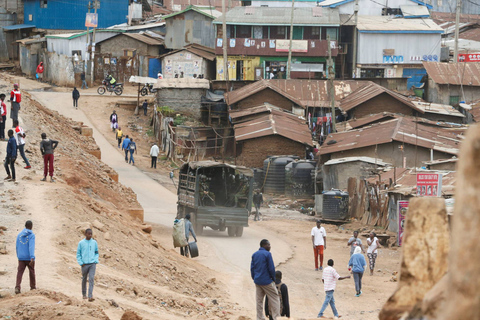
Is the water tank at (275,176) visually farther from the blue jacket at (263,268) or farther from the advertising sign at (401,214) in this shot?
the blue jacket at (263,268)

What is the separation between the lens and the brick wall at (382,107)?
149 feet

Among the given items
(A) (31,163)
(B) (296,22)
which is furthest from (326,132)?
(A) (31,163)

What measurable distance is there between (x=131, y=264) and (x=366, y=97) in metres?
32.0

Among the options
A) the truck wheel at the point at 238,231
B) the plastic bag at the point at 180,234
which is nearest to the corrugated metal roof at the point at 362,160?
the truck wheel at the point at 238,231

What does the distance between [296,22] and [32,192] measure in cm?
3907

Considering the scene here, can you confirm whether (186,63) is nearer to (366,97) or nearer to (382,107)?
(366,97)

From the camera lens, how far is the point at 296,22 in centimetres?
5503

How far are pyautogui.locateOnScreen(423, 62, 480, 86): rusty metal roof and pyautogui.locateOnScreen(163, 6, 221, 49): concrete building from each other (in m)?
18.2

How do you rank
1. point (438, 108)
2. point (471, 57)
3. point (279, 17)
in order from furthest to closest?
point (279, 17), point (471, 57), point (438, 108)

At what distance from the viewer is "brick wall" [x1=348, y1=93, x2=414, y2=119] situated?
4534cm

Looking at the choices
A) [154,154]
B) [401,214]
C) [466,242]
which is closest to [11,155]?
[401,214]

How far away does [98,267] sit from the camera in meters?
13.7

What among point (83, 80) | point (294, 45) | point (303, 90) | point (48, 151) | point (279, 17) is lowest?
point (48, 151)

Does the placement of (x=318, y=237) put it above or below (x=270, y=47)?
below
